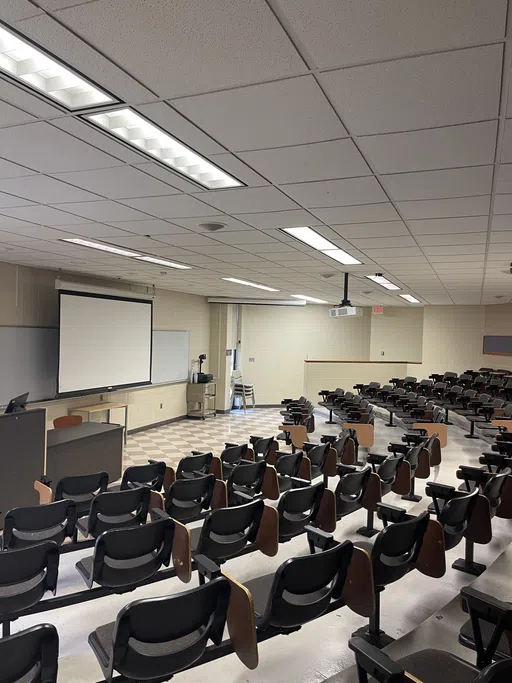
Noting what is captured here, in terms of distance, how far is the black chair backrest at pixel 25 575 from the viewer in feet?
8.49

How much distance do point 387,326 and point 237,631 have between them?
49.0ft

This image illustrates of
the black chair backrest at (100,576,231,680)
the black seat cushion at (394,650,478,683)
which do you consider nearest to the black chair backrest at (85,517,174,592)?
the black chair backrest at (100,576,231,680)

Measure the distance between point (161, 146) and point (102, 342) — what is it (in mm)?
7289

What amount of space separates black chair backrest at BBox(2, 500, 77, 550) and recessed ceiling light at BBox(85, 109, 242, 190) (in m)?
2.52

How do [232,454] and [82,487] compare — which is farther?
[232,454]

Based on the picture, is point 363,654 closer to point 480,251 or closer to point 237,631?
point 237,631

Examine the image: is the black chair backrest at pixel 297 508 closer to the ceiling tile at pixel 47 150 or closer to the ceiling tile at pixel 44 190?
the ceiling tile at pixel 47 150

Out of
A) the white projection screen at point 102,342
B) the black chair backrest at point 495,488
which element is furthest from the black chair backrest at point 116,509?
the white projection screen at point 102,342

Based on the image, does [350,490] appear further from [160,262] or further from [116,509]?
[160,262]

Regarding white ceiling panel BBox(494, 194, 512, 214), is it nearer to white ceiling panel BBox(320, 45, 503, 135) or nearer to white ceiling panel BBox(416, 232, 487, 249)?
white ceiling panel BBox(416, 232, 487, 249)

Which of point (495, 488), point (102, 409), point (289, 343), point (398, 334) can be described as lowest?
point (102, 409)

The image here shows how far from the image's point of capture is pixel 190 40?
1755mm

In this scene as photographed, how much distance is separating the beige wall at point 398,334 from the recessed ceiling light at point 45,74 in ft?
49.1

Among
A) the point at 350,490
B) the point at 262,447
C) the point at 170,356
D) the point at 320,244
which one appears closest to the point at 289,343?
the point at 170,356
